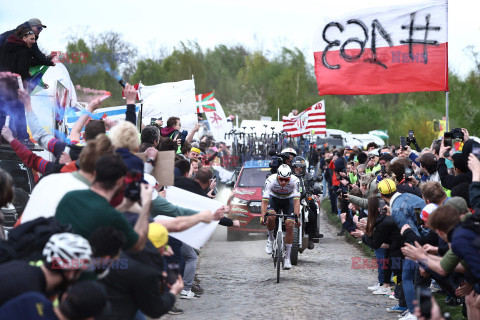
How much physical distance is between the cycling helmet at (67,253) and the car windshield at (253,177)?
14.8m

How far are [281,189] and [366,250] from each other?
128 inches

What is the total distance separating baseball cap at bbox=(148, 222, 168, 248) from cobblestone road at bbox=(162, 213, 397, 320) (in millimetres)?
4104

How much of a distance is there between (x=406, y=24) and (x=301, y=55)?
72315mm

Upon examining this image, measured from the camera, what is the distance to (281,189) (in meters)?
14.1

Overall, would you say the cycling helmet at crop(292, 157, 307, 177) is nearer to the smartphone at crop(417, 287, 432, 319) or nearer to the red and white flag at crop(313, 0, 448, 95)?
the red and white flag at crop(313, 0, 448, 95)

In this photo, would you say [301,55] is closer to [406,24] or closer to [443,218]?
[406,24]

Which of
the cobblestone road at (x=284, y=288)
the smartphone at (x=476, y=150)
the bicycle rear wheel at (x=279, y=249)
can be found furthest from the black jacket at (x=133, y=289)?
the bicycle rear wheel at (x=279, y=249)

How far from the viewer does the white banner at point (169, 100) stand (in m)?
19.3

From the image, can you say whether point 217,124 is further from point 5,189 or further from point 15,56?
point 5,189

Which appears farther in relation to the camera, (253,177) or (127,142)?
(253,177)

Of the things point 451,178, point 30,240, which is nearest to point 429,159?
point 451,178

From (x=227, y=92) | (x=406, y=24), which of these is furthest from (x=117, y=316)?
(x=227, y=92)

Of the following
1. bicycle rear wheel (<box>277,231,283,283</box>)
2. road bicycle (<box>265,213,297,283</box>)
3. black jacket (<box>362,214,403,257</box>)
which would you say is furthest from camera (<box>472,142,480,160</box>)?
road bicycle (<box>265,213,297,283</box>)

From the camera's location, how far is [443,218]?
682 centimetres
